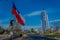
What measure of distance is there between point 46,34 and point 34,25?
261 mm

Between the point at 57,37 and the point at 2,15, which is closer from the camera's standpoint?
the point at 57,37

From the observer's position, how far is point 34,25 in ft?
8.18

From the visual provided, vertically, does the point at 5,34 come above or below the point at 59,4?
below

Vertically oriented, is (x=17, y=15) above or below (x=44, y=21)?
above

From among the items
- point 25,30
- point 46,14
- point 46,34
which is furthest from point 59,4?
point 25,30

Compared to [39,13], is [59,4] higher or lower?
higher

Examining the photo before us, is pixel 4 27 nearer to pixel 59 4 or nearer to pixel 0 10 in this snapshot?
pixel 0 10

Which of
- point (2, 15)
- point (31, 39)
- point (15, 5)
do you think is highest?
point (15, 5)

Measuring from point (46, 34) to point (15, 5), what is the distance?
75 centimetres

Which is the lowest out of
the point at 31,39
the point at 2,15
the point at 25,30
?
the point at 31,39

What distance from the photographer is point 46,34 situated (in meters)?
2.44

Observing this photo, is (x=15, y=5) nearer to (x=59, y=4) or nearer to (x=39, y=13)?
(x=39, y=13)

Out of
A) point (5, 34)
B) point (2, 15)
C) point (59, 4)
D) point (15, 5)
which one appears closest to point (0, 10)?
point (2, 15)

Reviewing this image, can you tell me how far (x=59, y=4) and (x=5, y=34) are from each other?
1077 millimetres
